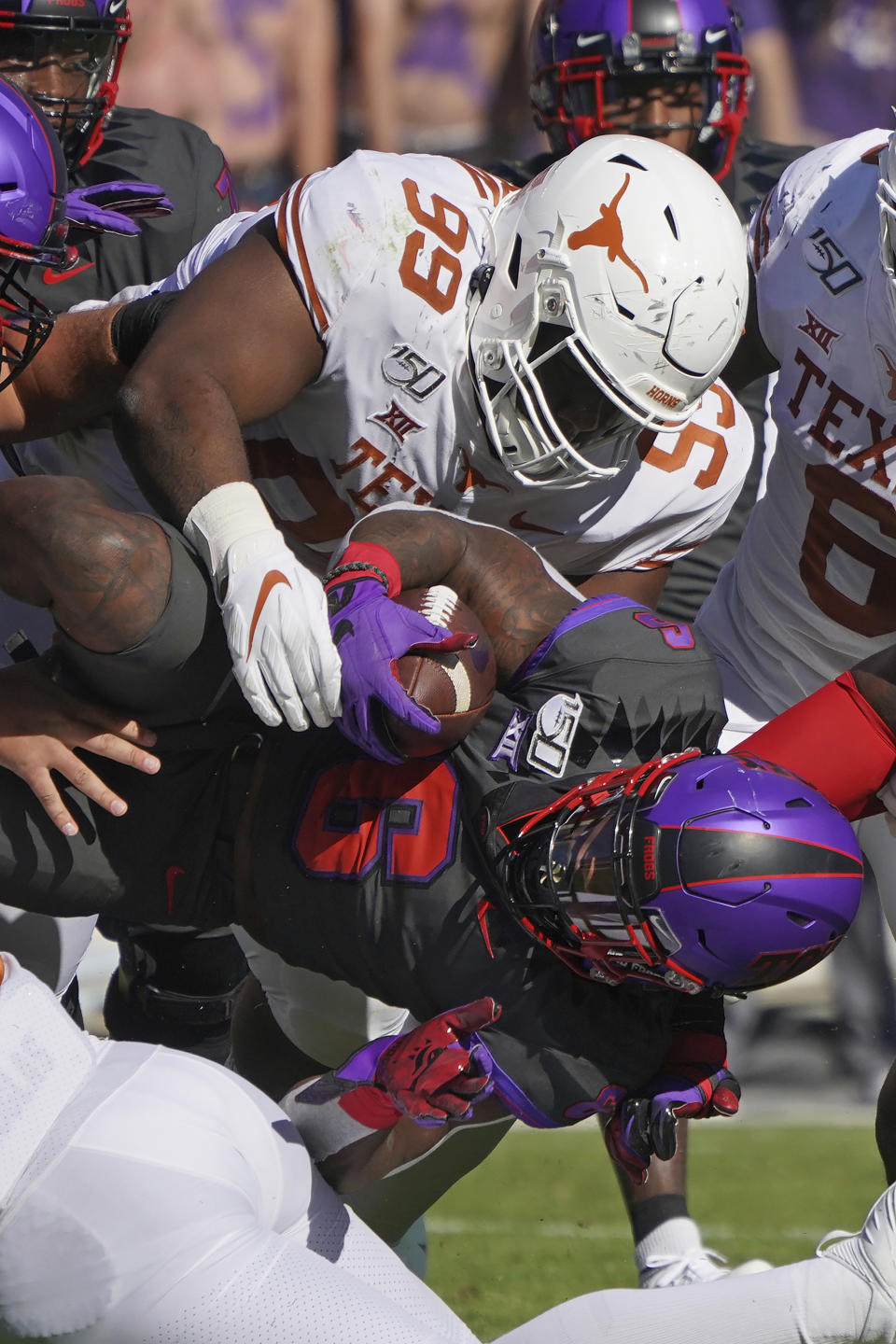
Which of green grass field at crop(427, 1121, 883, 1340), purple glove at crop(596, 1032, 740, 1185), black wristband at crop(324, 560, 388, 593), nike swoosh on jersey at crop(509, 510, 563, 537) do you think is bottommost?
green grass field at crop(427, 1121, 883, 1340)

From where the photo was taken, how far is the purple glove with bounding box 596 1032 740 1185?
1961 millimetres

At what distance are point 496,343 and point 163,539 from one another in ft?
2.59

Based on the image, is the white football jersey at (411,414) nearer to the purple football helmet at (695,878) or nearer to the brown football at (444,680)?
the brown football at (444,680)

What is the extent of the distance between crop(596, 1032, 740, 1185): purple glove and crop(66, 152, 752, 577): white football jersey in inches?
40.3

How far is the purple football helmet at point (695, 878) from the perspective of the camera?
1.86m

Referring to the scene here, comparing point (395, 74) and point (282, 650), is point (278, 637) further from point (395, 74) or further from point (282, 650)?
point (395, 74)

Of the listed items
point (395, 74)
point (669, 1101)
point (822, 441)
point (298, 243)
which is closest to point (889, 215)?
point (822, 441)

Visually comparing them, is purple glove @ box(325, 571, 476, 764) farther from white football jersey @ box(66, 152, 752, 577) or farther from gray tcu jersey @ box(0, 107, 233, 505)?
gray tcu jersey @ box(0, 107, 233, 505)

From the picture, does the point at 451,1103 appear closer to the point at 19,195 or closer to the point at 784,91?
the point at 19,195

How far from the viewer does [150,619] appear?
193 cm

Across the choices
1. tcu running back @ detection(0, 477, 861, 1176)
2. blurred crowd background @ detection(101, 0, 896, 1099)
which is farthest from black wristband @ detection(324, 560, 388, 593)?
blurred crowd background @ detection(101, 0, 896, 1099)

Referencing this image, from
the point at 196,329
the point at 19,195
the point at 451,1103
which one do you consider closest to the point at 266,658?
the point at 451,1103

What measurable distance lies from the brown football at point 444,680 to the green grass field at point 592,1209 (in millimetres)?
1377

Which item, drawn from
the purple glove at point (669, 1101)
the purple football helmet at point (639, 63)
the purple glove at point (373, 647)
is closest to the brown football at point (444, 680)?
the purple glove at point (373, 647)
